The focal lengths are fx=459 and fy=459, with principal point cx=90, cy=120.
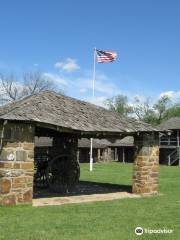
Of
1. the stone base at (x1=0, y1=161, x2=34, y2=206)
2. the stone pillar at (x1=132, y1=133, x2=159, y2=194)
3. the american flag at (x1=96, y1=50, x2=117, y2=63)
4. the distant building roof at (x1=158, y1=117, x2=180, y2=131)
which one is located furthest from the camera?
the distant building roof at (x1=158, y1=117, x2=180, y2=131)

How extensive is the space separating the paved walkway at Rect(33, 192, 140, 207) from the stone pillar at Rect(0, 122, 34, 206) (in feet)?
2.16

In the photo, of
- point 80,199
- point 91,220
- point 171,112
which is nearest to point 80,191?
point 80,199

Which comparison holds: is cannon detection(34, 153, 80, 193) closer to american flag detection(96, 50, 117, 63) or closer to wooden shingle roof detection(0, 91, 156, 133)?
wooden shingle roof detection(0, 91, 156, 133)

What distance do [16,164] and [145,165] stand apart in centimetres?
519

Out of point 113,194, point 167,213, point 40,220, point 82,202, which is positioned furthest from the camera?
point 113,194

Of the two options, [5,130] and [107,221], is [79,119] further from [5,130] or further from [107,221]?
[107,221]

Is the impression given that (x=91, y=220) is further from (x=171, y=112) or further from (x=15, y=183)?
(x=171, y=112)

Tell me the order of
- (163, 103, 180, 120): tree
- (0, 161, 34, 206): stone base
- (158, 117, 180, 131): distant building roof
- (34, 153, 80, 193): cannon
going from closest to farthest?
(0, 161, 34, 206): stone base < (34, 153, 80, 193): cannon < (158, 117, 180, 131): distant building roof < (163, 103, 180, 120): tree

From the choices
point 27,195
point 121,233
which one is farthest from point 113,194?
point 121,233

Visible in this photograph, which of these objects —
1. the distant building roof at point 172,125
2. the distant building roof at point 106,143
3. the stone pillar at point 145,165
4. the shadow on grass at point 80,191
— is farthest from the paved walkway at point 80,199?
the distant building roof at point 172,125

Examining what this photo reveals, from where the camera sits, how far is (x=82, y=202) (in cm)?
1349

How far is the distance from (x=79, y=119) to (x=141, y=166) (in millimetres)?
2927

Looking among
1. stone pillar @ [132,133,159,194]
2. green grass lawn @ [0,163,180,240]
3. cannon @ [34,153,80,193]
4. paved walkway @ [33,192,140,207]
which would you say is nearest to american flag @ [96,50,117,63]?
cannon @ [34,153,80,193]

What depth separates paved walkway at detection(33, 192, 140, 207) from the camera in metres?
13.2
